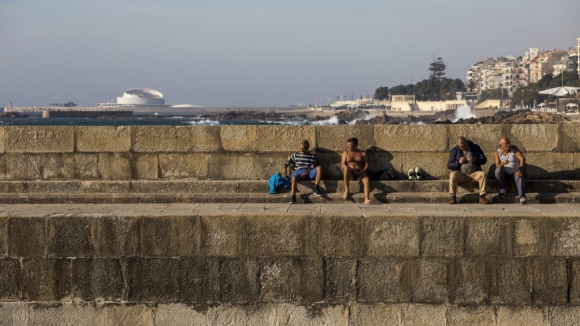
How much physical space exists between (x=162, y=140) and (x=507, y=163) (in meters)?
4.66

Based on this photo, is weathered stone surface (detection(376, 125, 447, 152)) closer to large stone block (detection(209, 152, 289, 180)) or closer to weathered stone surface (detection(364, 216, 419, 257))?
large stone block (detection(209, 152, 289, 180))

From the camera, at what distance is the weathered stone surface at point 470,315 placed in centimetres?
961

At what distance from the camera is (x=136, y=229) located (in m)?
9.84

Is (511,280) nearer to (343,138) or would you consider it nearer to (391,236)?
(391,236)

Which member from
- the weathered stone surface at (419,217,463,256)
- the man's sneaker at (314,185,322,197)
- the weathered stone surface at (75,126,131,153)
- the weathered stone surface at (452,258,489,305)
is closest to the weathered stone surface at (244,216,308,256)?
the weathered stone surface at (419,217,463,256)

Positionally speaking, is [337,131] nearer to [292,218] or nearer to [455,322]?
[292,218]

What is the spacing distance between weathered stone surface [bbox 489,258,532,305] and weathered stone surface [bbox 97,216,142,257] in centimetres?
403

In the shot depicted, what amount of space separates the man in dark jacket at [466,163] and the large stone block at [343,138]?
124cm

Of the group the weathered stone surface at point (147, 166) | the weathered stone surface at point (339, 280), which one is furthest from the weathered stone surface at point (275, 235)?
the weathered stone surface at point (147, 166)

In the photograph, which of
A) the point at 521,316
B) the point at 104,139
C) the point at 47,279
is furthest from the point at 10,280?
the point at 521,316

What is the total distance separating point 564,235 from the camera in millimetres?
9508

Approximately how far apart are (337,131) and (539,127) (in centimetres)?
274

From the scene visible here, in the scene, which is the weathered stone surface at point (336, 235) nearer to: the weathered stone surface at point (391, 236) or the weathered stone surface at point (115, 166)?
the weathered stone surface at point (391, 236)

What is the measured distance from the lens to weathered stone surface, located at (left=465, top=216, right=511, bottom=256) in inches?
376
